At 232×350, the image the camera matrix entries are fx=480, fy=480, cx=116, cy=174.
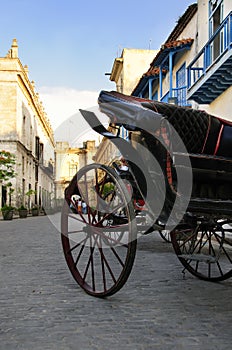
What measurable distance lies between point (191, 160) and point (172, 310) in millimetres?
1210

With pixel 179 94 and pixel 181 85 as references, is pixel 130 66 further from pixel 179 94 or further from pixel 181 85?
pixel 179 94

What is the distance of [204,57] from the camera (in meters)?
13.0

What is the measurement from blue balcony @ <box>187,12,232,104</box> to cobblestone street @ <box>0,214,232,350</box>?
7051 millimetres

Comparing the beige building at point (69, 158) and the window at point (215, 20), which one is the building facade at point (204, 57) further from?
the beige building at point (69, 158)

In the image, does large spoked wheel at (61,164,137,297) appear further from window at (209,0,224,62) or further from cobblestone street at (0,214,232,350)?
window at (209,0,224,62)

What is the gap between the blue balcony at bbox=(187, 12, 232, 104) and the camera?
11188 millimetres

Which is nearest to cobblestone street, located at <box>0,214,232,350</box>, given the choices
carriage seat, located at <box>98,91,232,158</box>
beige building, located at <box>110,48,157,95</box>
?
carriage seat, located at <box>98,91,232,158</box>

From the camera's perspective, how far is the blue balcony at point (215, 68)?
1119 centimetres

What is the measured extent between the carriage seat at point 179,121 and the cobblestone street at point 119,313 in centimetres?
136

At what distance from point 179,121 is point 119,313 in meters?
1.68

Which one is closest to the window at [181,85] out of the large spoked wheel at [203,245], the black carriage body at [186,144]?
the large spoked wheel at [203,245]

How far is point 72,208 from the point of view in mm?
4793

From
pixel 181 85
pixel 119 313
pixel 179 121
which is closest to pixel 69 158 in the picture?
pixel 181 85

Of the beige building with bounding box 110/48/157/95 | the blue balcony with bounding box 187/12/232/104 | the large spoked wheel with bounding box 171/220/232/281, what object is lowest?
the large spoked wheel with bounding box 171/220/232/281
